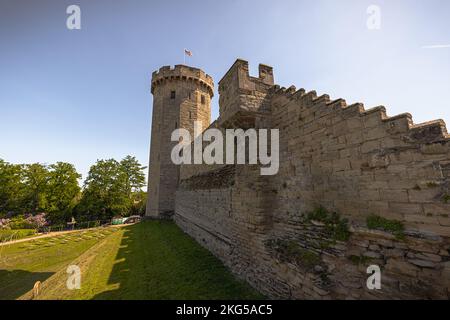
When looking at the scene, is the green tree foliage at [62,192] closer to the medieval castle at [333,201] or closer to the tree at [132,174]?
the tree at [132,174]

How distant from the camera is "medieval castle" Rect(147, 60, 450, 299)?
3.32 metres

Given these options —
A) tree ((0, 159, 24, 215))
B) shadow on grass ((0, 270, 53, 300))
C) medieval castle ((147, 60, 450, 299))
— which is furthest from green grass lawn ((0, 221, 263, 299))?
tree ((0, 159, 24, 215))

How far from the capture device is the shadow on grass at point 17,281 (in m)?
8.91

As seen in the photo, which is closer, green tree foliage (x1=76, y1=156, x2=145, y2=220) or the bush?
the bush

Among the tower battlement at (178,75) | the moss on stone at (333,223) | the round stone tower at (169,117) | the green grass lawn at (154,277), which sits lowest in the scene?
the green grass lawn at (154,277)

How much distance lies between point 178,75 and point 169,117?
5.32 meters

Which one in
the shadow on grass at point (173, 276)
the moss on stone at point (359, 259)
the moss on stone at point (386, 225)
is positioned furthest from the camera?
the shadow on grass at point (173, 276)

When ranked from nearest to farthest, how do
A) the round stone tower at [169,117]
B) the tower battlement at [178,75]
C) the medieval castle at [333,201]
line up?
the medieval castle at [333,201], the round stone tower at [169,117], the tower battlement at [178,75]

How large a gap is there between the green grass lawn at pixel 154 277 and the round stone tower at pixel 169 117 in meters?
11.8

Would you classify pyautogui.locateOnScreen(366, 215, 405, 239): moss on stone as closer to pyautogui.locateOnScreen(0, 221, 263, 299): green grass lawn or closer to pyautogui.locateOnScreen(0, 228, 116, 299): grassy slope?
pyautogui.locateOnScreen(0, 221, 263, 299): green grass lawn

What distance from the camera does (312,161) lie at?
546 cm

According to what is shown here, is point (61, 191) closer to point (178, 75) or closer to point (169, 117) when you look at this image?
point (169, 117)

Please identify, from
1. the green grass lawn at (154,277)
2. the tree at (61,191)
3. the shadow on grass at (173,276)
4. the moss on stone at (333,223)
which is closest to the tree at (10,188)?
the tree at (61,191)

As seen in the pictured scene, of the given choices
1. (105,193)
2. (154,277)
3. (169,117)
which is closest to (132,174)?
(105,193)
